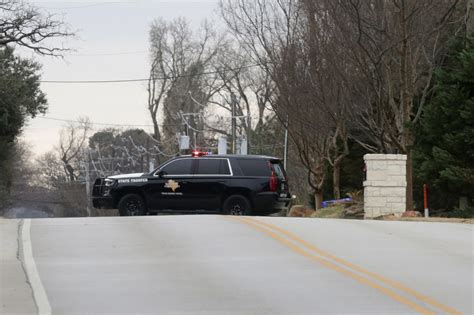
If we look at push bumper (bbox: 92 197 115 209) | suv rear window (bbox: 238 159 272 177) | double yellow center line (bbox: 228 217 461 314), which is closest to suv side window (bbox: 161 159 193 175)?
suv rear window (bbox: 238 159 272 177)

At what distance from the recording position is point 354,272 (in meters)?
10.7

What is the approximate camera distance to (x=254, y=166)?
22.0 meters

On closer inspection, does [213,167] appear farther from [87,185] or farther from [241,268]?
[87,185]

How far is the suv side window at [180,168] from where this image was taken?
2236 cm

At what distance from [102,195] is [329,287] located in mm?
13779

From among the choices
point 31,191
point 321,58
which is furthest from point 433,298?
point 31,191

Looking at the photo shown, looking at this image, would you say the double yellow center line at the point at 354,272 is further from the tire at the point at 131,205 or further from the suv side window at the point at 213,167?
the tire at the point at 131,205

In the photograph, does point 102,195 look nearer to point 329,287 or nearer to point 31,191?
point 329,287

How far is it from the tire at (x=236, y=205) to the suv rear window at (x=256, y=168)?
0.71m

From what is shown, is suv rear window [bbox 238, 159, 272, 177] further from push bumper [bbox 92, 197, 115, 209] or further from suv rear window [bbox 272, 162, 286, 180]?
push bumper [bbox 92, 197, 115, 209]

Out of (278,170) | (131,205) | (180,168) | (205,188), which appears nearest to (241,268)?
(205,188)

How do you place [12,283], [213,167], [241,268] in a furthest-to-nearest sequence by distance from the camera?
[213,167]
[241,268]
[12,283]

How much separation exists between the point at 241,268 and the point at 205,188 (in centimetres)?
1112

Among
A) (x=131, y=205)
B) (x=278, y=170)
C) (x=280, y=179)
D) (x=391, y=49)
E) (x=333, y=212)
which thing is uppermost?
(x=391, y=49)
